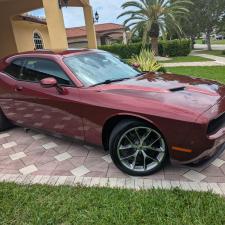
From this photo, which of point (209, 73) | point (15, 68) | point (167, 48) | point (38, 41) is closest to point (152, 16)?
point (167, 48)

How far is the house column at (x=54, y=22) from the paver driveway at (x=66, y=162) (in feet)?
15.0

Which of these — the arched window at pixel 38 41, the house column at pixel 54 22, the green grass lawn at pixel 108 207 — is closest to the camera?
the green grass lawn at pixel 108 207

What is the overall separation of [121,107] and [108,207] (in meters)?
1.12

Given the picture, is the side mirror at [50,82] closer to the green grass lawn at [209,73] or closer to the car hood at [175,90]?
the car hood at [175,90]

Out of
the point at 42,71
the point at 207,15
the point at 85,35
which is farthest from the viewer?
the point at 85,35

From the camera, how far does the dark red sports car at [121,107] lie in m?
2.78

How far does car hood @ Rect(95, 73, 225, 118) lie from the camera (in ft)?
9.45

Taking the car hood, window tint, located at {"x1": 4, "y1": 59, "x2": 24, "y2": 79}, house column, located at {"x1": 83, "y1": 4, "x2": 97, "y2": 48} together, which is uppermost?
house column, located at {"x1": 83, "y1": 4, "x2": 97, "y2": 48}

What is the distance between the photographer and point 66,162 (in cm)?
378

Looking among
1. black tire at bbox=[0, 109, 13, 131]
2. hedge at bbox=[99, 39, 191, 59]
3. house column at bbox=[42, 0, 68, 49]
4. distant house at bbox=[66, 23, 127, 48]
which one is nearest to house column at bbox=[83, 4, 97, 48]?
house column at bbox=[42, 0, 68, 49]

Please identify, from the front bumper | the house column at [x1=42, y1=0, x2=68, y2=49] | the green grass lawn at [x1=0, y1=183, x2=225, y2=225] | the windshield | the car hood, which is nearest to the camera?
the green grass lawn at [x1=0, y1=183, x2=225, y2=225]

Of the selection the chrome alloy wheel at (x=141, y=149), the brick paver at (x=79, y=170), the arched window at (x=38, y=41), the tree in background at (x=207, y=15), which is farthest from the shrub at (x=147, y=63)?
the tree in background at (x=207, y=15)

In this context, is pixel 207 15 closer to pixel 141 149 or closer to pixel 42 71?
pixel 42 71

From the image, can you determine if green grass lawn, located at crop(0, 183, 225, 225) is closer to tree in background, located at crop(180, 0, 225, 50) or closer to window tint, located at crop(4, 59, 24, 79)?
window tint, located at crop(4, 59, 24, 79)
